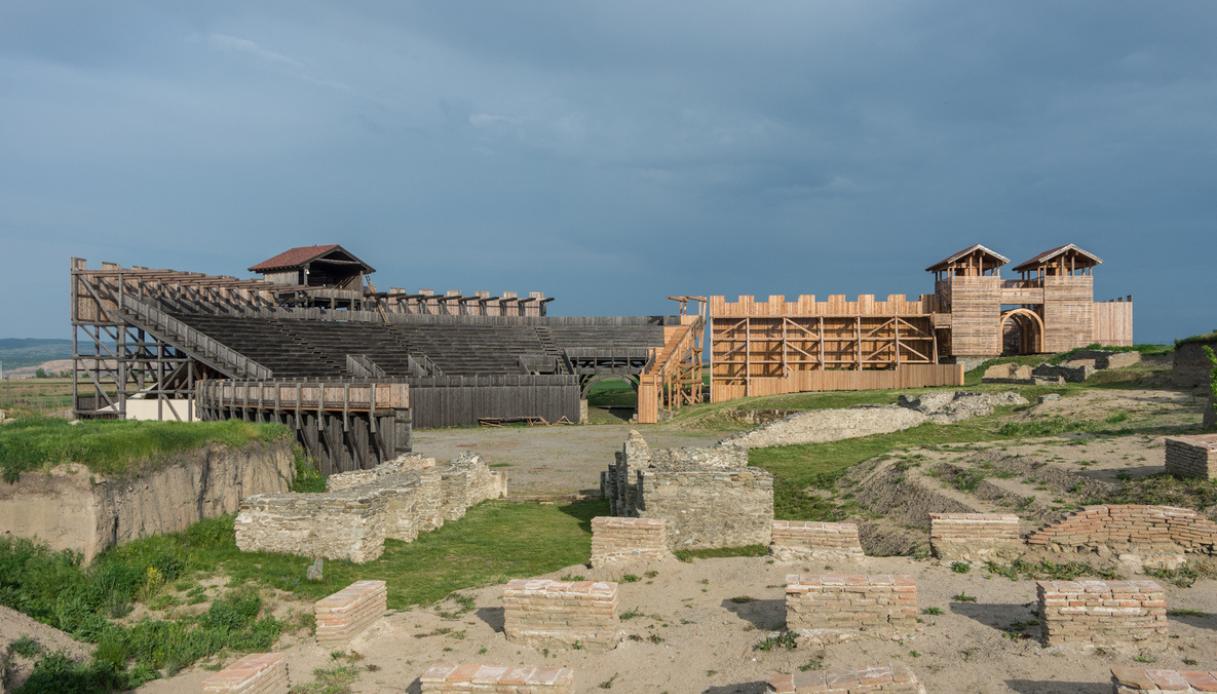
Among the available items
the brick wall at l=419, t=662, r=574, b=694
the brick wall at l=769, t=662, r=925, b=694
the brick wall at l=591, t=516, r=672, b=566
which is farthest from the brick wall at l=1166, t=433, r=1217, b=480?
the brick wall at l=419, t=662, r=574, b=694

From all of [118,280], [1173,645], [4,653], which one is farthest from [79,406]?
[1173,645]

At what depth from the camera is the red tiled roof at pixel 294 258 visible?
50812mm

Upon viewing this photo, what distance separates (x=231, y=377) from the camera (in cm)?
3281

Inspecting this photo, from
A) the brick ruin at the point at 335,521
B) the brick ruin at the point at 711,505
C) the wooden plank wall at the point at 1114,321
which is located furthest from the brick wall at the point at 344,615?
the wooden plank wall at the point at 1114,321

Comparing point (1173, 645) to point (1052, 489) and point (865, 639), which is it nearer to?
point (865, 639)

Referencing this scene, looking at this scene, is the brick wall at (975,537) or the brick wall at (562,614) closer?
the brick wall at (562,614)

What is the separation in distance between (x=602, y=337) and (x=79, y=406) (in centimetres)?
2851

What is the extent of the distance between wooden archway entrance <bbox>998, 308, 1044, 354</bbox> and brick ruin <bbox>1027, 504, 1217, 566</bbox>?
37.6 meters

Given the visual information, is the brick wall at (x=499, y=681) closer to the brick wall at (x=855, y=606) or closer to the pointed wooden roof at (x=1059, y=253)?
the brick wall at (x=855, y=606)

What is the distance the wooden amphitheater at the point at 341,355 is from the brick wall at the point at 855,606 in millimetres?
18138

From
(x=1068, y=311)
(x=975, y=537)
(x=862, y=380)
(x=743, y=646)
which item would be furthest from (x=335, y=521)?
(x=1068, y=311)

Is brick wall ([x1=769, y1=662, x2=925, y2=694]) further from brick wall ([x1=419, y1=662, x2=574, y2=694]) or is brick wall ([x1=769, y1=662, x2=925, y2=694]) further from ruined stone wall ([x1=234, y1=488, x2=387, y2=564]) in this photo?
ruined stone wall ([x1=234, y1=488, x2=387, y2=564])

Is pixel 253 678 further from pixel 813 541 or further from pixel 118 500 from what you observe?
pixel 813 541

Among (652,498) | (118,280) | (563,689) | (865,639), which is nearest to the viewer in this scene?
(563,689)
